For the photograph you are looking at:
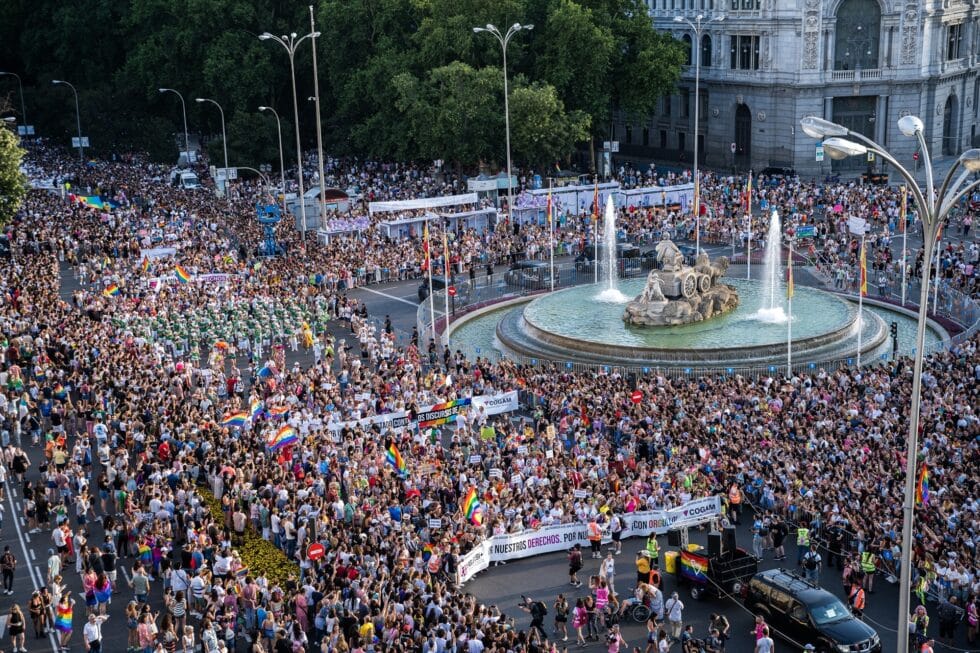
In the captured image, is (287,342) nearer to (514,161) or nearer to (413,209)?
(413,209)

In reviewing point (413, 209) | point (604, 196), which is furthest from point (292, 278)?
point (604, 196)

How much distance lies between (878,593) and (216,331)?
27.1 meters

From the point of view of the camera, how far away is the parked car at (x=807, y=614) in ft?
79.2

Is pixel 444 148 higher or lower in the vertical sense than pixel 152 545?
higher

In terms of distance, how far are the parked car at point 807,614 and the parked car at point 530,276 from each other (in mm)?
32111

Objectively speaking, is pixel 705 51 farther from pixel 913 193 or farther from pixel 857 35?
pixel 913 193

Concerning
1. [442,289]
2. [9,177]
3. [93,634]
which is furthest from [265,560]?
[9,177]

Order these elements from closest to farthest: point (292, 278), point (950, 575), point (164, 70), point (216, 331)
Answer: point (950, 575) < point (216, 331) < point (292, 278) < point (164, 70)

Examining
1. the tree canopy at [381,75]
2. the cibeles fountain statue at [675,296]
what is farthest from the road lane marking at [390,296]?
the tree canopy at [381,75]

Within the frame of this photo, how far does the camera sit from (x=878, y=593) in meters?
27.4

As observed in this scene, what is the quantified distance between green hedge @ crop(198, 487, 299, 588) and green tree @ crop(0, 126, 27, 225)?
31.8 metres

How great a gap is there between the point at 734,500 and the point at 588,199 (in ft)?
130

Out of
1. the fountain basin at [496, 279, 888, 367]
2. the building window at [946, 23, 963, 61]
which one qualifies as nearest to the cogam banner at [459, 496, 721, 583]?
the fountain basin at [496, 279, 888, 367]

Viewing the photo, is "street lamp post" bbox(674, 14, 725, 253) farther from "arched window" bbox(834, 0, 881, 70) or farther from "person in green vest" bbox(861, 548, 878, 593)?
"person in green vest" bbox(861, 548, 878, 593)
